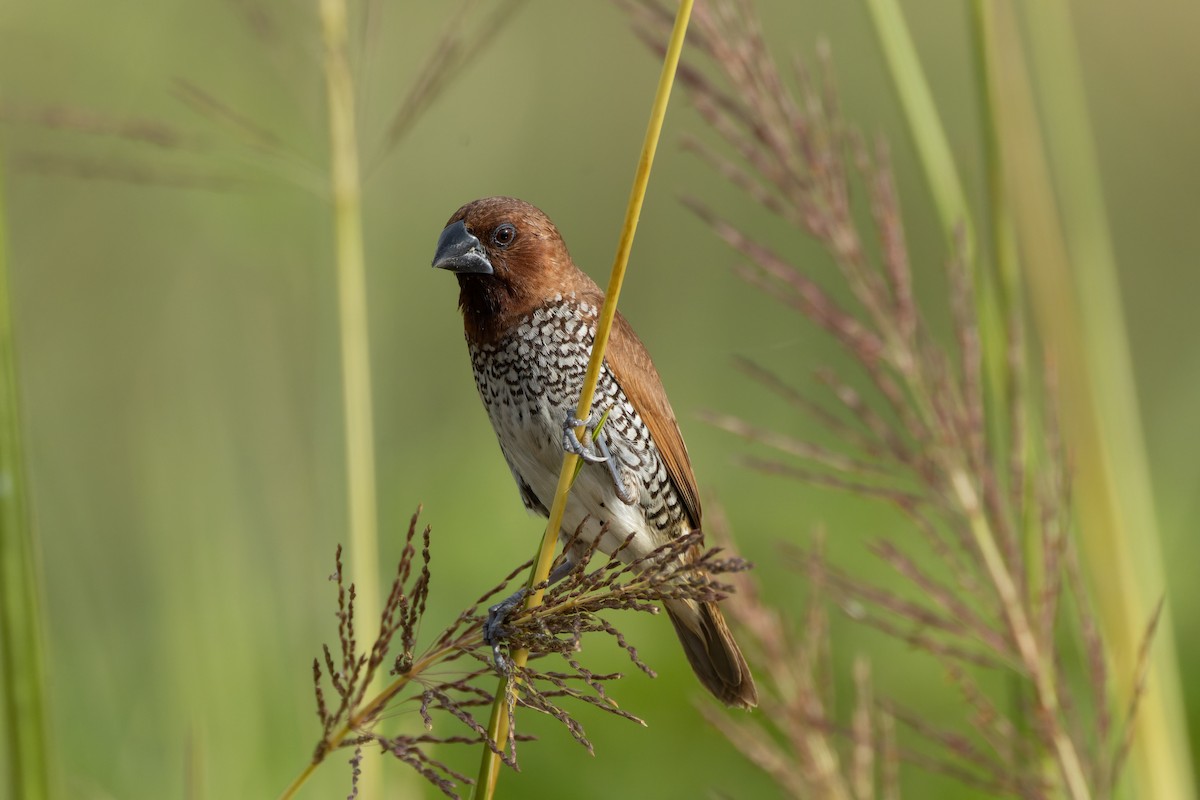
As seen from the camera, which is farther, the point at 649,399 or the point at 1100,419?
the point at 649,399

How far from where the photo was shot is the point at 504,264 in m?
2.42

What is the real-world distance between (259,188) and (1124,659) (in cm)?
194

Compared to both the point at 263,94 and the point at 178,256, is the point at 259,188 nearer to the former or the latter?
the point at 263,94

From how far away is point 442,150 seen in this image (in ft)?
16.0

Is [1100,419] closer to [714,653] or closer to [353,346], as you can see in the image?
[714,653]

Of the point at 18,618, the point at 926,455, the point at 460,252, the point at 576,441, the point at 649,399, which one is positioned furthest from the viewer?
the point at 649,399

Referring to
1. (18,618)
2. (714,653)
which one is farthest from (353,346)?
(714,653)

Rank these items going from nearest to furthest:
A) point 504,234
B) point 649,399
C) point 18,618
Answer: point 18,618
point 504,234
point 649,399

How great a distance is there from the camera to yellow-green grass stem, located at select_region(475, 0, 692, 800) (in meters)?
1.37

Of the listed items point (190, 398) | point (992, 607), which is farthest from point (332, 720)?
point (190, 398)

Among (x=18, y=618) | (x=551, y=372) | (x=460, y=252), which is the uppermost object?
(x=460, y=252)

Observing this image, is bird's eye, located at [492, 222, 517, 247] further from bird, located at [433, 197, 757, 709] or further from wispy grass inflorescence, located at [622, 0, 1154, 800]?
wispy grass inflorescence, located at [622, 0, 1154, 800]

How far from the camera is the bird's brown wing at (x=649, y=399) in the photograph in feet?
8.20

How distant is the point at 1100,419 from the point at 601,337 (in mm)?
919
